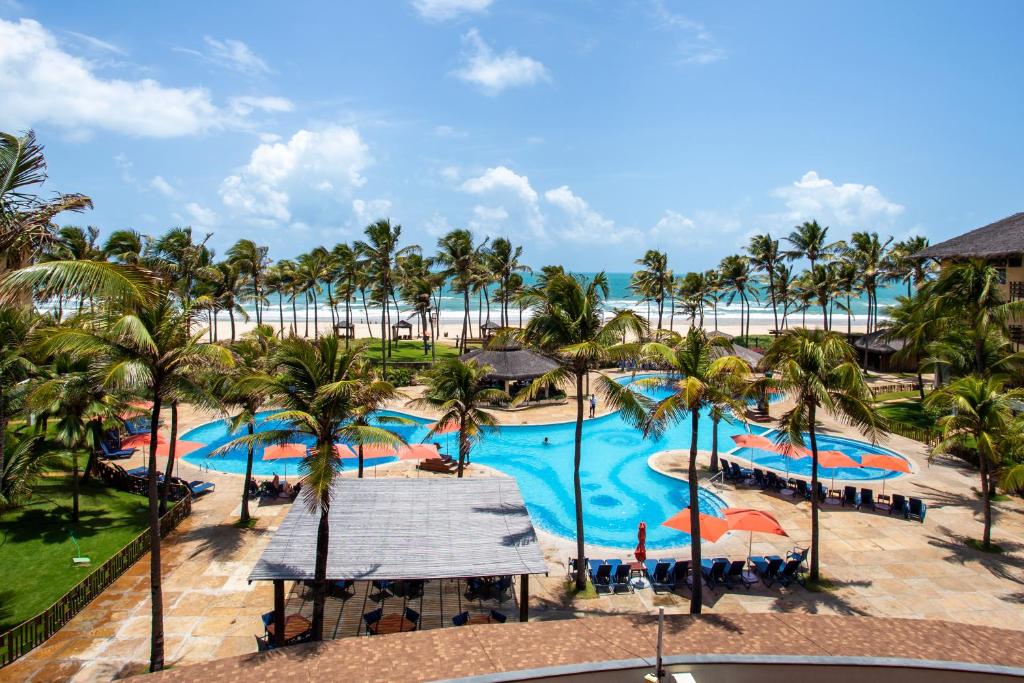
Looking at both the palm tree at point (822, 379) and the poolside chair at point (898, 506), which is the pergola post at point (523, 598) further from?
the poolside chair at point (898, 506)

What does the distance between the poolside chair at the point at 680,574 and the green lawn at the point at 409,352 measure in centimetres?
3772

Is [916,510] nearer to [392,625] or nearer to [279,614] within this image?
[392,625]

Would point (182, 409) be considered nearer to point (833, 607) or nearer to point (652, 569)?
point (652, 569)

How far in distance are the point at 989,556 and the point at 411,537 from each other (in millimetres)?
17570

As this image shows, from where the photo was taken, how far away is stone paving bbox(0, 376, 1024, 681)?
13.1 m

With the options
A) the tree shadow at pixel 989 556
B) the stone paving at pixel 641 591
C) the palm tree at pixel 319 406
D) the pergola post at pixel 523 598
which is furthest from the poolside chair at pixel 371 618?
the tree shadow at pixel 989 556

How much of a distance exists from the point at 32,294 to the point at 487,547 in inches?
405

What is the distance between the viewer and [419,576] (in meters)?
12.8

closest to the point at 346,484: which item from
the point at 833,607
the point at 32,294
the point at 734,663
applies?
the point at 32,294

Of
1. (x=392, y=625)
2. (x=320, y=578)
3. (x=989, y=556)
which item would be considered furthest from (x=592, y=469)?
(x=320, y=578)

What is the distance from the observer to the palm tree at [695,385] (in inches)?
558

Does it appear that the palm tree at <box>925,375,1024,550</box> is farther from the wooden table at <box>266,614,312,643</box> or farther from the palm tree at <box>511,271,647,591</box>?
the wooden table at <box>266,614,312,643</box>

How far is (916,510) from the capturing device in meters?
20.8

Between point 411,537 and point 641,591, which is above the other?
point 411,537
